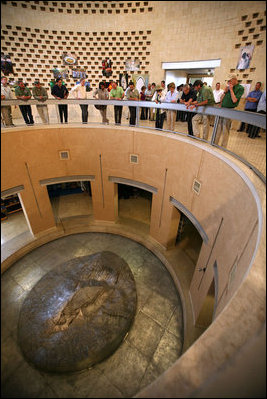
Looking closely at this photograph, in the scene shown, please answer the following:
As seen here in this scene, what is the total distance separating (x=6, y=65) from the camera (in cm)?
1100

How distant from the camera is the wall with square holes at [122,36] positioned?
8430 mm

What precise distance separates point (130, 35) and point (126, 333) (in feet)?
43.3

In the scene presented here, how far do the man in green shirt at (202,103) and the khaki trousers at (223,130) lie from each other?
48cm

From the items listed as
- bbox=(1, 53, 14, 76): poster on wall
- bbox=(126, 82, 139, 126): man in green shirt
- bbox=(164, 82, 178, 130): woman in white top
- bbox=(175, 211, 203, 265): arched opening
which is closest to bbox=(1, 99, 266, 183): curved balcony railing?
bbox=(164, 82, 178, 130): woman in white top

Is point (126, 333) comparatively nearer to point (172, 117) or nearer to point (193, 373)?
point (193, 373)

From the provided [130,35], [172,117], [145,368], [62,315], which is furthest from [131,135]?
[130,35]

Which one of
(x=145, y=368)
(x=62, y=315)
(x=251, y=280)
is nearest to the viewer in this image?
(x=251, y=280)

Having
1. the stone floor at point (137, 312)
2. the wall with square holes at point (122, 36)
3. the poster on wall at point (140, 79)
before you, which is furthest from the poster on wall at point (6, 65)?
the stone floor at point (137, 312)

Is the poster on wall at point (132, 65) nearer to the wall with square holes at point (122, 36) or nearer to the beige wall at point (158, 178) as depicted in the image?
the wall with square holes at point (122, 36)

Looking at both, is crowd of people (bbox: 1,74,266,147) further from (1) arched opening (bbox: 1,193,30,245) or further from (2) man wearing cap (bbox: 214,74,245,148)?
(1) arched opening (bbox: 1,193,30,245)

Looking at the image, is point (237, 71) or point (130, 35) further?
point (130, 35)

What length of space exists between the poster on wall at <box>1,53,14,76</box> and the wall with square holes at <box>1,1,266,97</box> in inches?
8.8

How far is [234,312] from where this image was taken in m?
1.70

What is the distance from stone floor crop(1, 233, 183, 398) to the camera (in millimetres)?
4426
